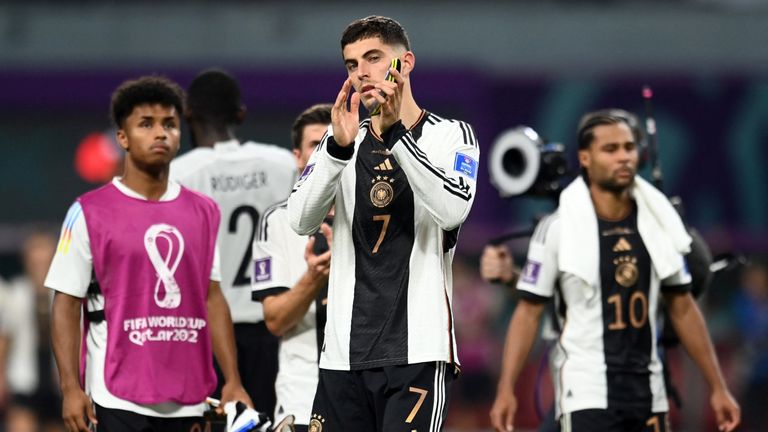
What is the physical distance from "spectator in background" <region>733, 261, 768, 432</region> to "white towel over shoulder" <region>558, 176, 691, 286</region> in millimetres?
7838

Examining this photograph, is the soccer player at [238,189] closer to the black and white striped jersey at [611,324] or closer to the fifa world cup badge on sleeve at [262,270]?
the fifa world cup badge on sleeve at [262,270]

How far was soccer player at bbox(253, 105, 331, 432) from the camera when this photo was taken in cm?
651

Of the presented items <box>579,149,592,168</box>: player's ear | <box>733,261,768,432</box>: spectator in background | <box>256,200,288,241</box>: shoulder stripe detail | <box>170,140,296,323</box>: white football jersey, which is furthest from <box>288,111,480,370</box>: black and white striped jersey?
<box>733,261,768,432</box>: spectator in background

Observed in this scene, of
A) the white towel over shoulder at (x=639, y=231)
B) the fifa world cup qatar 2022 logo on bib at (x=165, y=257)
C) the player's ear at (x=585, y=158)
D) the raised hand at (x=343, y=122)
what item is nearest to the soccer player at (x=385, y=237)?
the raised hand at (x=343, y=122)

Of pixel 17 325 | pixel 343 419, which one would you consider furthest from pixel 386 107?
pixel 17 325

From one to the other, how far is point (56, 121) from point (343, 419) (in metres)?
12.7

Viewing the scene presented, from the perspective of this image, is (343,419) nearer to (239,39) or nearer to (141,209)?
(141,209)

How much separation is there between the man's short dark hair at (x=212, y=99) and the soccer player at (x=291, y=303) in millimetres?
1091

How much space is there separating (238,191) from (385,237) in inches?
84.6

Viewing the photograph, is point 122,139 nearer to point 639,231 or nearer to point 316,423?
point 316,423

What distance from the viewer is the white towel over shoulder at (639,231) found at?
23.7 ft

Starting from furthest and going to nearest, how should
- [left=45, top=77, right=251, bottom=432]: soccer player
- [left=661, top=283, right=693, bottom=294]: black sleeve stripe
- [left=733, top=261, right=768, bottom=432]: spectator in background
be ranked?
[left=733, top=261, right=768, bottom=432]: spectator in background < [left=661, top=283, right=693, bottom=294]: black sleeve stripe < [left=45, top=77, right=251, bottom=432]: soccer player

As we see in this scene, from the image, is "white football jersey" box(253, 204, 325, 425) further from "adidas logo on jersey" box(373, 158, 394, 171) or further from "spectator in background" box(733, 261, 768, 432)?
"spectator in background" box(733, 261, 768, 432)

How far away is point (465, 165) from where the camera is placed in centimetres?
552
